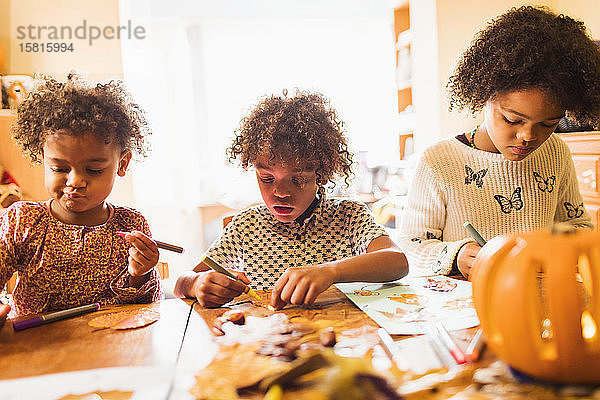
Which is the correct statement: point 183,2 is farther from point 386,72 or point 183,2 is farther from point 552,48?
point 552,48

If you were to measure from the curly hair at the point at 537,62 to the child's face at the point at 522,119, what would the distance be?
2cm

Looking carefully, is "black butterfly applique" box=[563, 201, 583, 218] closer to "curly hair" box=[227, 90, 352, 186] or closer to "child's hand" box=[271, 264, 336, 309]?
"curly hair" box=[227, 90, 352, 186]

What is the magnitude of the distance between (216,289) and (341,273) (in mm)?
217

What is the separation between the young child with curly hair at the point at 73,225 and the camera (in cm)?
103

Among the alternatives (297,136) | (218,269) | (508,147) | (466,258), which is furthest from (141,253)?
(508,147)

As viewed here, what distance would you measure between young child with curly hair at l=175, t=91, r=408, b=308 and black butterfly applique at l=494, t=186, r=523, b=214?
0.37m

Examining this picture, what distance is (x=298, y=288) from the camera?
82cm

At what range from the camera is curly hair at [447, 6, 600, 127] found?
1.13 meters

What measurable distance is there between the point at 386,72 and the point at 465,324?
3804 millimetres

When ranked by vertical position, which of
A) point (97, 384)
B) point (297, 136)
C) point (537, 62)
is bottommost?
point (97, 384)

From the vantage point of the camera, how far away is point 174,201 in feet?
12.2

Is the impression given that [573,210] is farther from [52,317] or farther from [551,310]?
[52,317]

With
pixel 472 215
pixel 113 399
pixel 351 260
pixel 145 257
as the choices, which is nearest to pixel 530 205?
pixel 472 215

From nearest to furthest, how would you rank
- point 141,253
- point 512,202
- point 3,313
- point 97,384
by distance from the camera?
point 97,384, point 3,313, point 141,253, point 512,202
